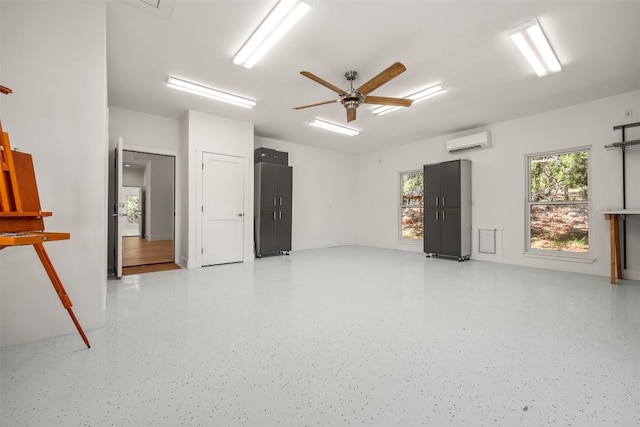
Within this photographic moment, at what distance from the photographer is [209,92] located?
13.4 ft

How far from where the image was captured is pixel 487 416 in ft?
4.31

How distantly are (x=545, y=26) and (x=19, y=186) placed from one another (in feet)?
14.5

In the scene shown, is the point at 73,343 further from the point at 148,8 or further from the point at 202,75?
the point at 202,75

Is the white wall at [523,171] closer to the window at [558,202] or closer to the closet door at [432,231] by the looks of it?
the window at [558,202]

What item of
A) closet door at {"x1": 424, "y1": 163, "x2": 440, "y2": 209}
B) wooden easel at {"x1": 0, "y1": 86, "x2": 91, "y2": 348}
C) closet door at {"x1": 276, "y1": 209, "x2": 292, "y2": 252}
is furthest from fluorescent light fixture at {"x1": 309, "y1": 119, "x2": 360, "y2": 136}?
wooden easel at {"x1": 0, "y1": 86, "x2": 91, "y2": 348}

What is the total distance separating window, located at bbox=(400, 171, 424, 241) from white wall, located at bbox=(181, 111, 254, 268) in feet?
13.5

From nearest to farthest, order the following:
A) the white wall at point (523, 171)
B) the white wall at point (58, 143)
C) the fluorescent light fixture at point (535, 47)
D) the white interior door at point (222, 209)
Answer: the white wall at point (58, 143), the fluorescent light fixture at point (535, 47), the white wall at point (523, 171), the white interior door at point (222, 209)

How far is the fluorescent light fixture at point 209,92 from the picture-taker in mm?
3805

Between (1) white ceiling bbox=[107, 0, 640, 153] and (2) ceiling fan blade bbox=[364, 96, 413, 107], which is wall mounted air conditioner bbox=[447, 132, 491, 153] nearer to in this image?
(1) white ceiling bbox=[107, 0, 640, 153]

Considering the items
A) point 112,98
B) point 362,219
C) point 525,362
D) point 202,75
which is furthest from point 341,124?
point 525,362

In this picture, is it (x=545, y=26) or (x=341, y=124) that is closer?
(x=545, y=26)

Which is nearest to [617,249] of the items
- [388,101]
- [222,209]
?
[388,101]

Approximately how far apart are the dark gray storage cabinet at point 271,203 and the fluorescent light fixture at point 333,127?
1212 millimetres

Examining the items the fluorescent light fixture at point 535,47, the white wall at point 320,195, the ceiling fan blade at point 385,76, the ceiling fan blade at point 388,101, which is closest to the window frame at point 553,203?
the fluorescent light fixture at point 535,47
